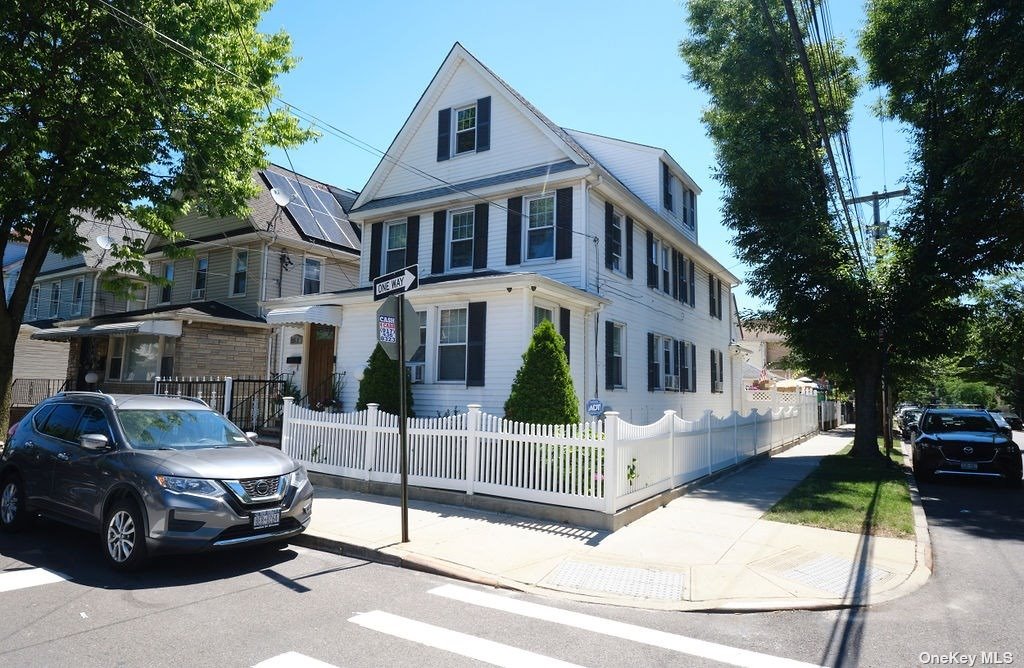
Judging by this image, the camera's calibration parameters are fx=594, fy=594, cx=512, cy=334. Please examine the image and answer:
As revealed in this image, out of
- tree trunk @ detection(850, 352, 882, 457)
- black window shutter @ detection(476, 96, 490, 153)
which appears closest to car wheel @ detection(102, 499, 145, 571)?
black window shutter @ detection(476, 96, 490, 153)

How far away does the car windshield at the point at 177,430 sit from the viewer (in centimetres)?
662

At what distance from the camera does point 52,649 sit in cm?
408

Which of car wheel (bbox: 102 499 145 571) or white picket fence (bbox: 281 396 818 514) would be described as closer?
car wheel (bbox: 102 499 145 571)

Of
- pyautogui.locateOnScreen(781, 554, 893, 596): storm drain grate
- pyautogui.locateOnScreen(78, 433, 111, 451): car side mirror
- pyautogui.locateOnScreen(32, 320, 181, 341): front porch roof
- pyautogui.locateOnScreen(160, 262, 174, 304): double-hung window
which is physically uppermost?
pyautogui.locateOnScreen(160, 262, 174, 304): double-hung window

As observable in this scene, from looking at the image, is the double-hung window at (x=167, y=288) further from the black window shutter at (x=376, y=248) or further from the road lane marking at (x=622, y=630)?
the road lane marking at (x=622, y=630)

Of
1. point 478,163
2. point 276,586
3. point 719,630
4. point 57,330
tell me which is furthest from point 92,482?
point 57,330

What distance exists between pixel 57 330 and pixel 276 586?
20.7 m

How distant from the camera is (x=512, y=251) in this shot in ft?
48.1

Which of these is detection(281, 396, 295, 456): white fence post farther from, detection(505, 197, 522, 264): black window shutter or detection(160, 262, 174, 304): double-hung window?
detection(160, 262, 174, 304): double-hung window

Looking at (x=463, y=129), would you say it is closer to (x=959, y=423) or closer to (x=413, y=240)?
(x=413, y=240)

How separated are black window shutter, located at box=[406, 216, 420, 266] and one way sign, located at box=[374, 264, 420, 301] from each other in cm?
900

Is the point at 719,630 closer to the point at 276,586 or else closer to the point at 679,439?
the point at 276,586

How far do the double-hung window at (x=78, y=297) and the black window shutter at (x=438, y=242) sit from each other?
20.1m

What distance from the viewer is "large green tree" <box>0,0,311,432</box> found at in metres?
12.0
